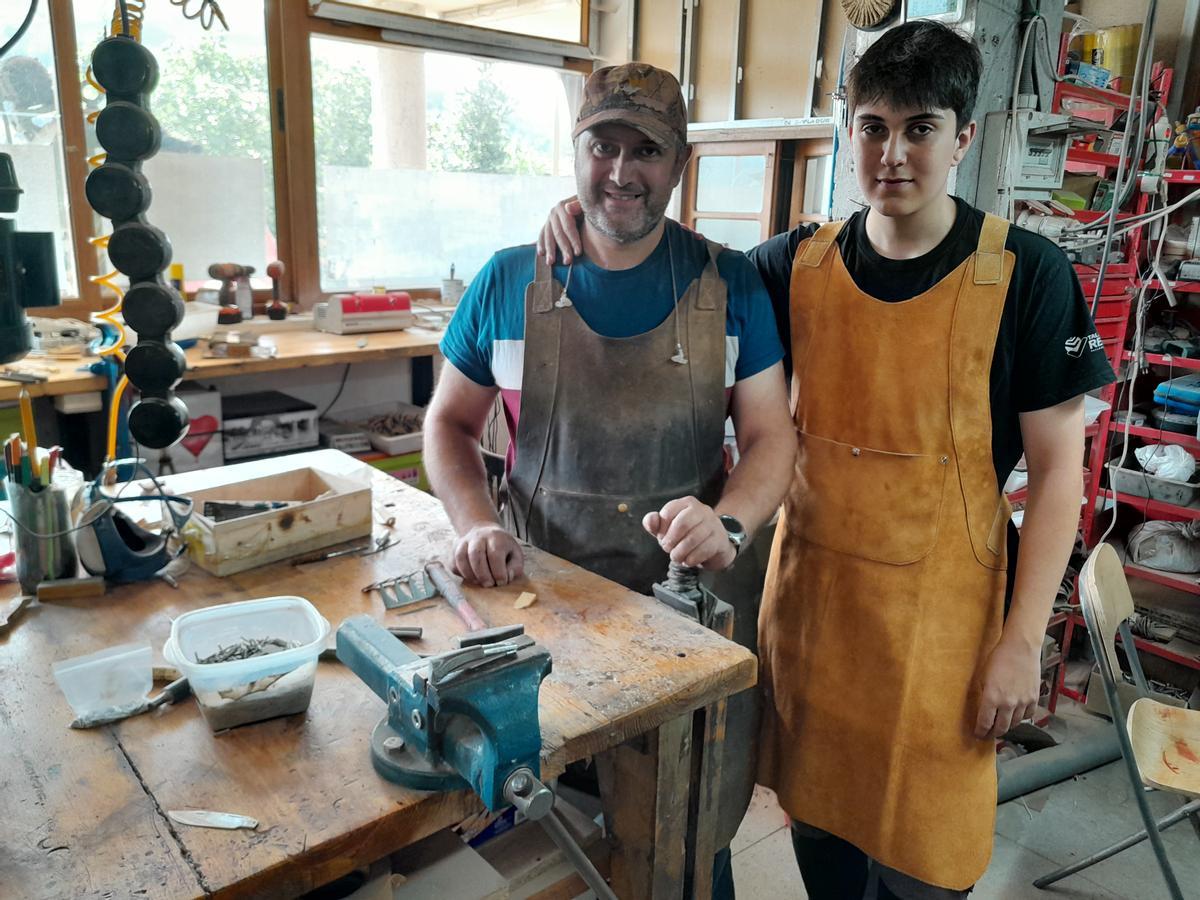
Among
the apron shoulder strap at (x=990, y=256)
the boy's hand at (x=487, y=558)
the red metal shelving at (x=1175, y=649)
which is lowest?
the red metal shelving at (x=1175, y=649)

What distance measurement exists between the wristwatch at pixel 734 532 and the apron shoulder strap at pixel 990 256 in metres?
0.57

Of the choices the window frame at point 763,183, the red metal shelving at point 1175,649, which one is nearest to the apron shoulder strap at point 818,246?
the red metal shelving at point 1175,649

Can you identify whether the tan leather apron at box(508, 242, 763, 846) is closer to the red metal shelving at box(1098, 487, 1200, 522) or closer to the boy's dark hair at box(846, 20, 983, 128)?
the boy's dark hair at box(846, 20, 983, 128)

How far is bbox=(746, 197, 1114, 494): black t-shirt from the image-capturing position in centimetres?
143

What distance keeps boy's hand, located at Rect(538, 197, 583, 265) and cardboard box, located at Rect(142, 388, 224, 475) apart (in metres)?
2.08

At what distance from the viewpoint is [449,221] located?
191 inches

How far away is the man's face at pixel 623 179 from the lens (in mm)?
1524

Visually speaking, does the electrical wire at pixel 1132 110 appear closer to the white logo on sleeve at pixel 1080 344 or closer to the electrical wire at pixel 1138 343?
the electrical wire at pixel 1138 343

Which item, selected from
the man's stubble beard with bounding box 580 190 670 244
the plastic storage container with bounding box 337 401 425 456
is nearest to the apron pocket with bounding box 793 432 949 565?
the man's stubble beard with bounding box 580 190 670 244

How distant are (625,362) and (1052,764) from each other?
6.90ft

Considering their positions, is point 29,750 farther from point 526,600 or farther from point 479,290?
point 479,290

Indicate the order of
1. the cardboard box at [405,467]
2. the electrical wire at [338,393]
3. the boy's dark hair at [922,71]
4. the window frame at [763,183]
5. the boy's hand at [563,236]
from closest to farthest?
1. the boy's dark hair at [922,71]
2. the boy's hand at [563,236]
3. the cardboard box at [405,467]
4. the electrical wire at [338,393]
5. the window frame at [763,183]

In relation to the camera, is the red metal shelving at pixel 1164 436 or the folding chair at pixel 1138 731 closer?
the folding chair at pixel 1138 731

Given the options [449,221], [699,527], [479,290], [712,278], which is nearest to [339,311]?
[449,221]
